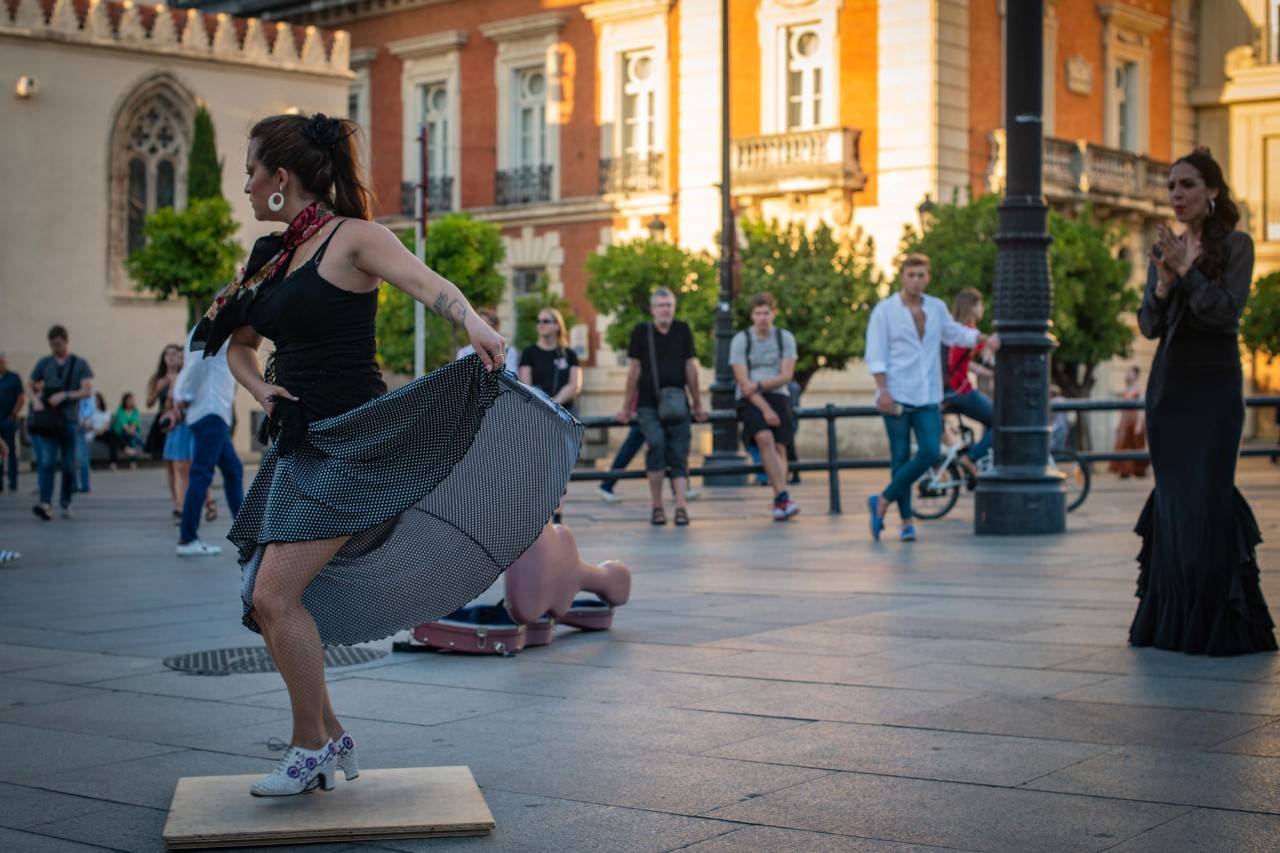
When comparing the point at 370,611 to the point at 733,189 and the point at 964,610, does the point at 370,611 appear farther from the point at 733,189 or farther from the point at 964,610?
the point at 733,189

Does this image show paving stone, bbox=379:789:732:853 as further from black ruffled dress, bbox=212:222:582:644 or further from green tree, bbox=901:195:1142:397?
green tree, bbox=901:195:1142:397

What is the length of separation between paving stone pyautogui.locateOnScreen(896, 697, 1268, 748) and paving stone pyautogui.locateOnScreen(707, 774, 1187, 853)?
0.80 meters

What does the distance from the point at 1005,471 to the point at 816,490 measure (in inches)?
343

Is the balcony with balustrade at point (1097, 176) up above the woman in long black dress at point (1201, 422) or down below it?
above

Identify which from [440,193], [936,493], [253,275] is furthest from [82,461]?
[440,193]

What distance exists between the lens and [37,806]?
4.79m

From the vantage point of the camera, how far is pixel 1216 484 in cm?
715

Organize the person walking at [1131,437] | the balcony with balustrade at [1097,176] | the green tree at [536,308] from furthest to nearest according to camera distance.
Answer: the green tree at [536,308] < the balcony with balustrade at [1097,176] < the person walking at [1131,437]

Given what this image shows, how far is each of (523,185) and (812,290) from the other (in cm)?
1178

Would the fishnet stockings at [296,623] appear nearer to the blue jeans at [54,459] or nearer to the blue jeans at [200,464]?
the blue jeans at [200,464]

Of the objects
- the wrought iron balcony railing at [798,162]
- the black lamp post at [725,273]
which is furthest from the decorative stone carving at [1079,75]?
the black lamp post at [725,273]

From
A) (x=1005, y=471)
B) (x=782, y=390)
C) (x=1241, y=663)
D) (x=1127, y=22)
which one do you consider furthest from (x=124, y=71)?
(x=1241, y=663)

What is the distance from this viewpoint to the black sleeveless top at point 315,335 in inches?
185

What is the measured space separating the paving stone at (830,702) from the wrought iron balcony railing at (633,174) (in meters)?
31.5
